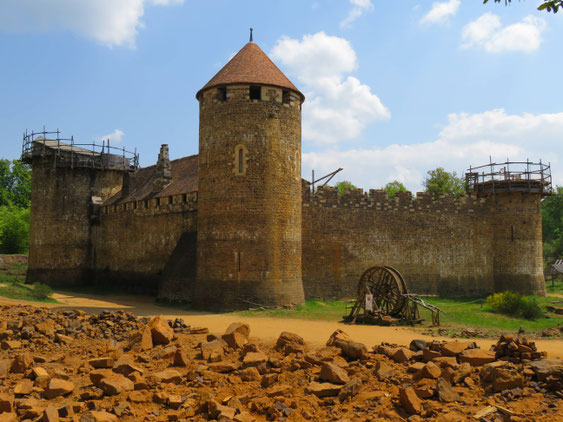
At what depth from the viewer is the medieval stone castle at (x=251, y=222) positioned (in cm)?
1923

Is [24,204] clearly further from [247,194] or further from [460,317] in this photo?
[460,317]

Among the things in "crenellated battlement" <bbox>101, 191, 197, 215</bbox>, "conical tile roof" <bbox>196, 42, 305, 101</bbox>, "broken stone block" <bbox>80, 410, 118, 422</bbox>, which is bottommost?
"broken stone block" <bbox>80, 410, 118, 422</bbox>

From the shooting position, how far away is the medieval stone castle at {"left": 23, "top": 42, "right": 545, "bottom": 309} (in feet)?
63.1

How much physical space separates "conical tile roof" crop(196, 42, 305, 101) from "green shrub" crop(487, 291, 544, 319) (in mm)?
11680

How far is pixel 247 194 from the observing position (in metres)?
19.1

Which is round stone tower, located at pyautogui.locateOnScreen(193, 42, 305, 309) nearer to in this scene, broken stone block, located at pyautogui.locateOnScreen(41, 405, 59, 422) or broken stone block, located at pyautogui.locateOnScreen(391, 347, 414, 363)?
broken stone block, located at pyautogui.locateOnScreen(391, 347, 414, 363)

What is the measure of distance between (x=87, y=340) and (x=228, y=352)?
399 centimetres

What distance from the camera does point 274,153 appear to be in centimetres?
1956

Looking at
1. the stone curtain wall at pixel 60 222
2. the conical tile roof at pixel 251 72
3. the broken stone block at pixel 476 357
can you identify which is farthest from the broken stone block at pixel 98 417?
the stone curtain wall at pixel 60 222

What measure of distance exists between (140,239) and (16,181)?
3583 cm

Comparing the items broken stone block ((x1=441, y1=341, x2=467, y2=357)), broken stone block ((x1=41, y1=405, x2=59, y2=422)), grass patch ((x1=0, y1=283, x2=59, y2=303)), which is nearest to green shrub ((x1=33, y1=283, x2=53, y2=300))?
grass patch ((x1=0, y1=283, x2=59, y2=303))

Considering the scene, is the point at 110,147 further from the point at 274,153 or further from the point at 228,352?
the point at 228,352

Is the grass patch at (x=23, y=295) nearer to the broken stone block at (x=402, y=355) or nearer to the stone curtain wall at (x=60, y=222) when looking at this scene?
the stone curtain wall at (x=60, y=222)

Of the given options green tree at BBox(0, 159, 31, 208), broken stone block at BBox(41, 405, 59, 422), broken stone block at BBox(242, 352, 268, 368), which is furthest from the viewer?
green tree at BBox(0, 159, 31, 208)
